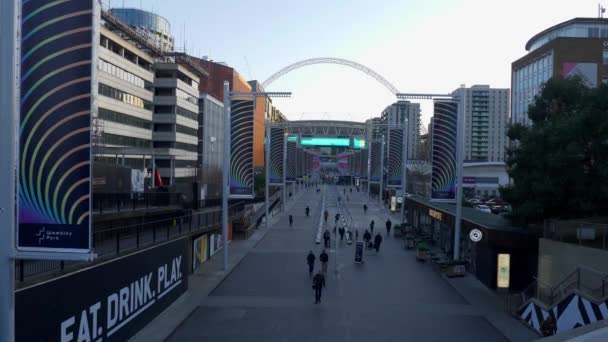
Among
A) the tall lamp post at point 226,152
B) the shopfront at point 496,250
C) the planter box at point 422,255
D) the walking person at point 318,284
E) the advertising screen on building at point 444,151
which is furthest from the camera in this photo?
the planter box at point 422,255

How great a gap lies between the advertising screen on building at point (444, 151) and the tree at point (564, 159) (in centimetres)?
391

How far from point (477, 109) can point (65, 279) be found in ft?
656

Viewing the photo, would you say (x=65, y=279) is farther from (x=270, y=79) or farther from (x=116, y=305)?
(x=270, y=79)

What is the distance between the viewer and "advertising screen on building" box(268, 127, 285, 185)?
145 ft

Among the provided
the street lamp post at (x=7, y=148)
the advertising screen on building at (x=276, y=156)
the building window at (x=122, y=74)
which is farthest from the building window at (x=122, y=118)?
the street lamp post at (x=7, y=148)

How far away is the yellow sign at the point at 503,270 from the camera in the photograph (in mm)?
18594

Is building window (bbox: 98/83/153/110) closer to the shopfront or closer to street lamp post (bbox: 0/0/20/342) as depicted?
the shopfront

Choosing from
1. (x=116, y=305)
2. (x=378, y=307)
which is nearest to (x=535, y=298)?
(x=378, y=307)

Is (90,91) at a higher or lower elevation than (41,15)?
lower

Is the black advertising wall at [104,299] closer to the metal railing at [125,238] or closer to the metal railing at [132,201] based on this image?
the metal railing at [125,238]

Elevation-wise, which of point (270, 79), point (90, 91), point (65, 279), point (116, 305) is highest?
point (270, 79)

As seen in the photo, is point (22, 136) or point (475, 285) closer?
point (22, 136)

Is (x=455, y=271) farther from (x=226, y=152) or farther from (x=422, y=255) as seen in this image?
(x=226, y=152)

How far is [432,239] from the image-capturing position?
1209 inches
